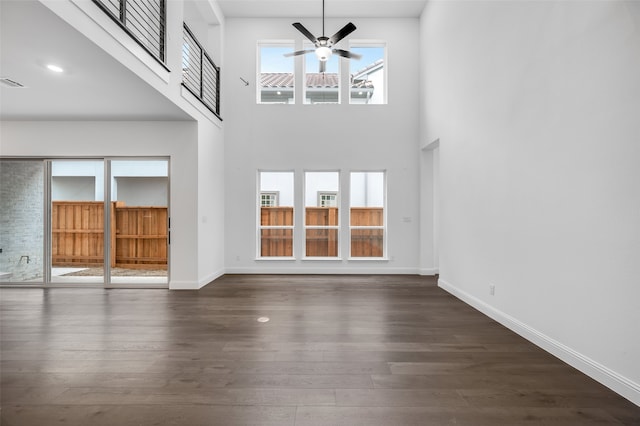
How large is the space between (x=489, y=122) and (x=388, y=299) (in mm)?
2715

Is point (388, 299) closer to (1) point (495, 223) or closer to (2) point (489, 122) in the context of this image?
(1) point (495, 223)

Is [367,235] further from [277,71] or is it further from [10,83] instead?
[10,83]

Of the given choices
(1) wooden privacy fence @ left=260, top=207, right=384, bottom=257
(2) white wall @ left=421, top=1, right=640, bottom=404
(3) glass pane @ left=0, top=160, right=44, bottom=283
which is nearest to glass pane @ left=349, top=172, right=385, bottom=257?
(1) wooden privacy fence @ left=260, top=207, right=384, bottom=257

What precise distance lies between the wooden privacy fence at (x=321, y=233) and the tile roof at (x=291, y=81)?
266 cm

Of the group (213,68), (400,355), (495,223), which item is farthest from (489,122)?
(213,68)

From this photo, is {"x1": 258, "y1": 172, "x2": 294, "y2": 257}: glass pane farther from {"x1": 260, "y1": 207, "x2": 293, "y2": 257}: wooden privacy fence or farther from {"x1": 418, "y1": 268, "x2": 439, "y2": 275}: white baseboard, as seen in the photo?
{"x1": 418, "y1": 268, "x2": 439, "y2": 275}: white baseboard

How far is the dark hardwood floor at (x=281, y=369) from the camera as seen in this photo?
6.32 ft

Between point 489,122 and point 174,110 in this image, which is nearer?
point 489,122

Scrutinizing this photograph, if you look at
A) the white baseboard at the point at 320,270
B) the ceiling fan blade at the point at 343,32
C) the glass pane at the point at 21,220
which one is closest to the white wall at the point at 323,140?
the white baseboard at the point at 320,270

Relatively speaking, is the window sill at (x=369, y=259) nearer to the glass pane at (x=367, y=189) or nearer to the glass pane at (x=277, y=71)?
the glass pane at (x=367, y=189)

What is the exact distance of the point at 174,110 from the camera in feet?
14.9

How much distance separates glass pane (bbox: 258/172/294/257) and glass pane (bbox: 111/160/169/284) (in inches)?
78.8

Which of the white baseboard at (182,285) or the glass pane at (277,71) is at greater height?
the glass pane at (277,71)

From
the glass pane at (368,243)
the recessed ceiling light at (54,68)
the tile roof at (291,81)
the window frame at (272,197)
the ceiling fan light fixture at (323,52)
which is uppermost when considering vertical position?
the tile roof at (291,81)
